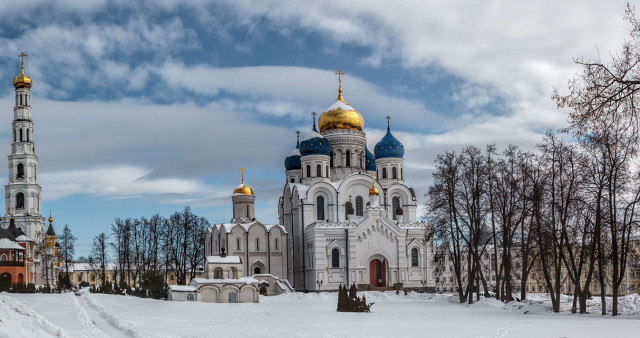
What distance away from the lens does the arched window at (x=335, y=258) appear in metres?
54.6

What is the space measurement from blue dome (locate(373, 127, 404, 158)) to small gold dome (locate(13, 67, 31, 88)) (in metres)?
38.0

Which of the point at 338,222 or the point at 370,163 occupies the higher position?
the point at 370,163

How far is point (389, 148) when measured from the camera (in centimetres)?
6116

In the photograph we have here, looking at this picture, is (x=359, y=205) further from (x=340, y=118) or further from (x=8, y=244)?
(x=8, y=244)

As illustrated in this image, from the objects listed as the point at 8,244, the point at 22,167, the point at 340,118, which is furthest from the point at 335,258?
the point at 22,167

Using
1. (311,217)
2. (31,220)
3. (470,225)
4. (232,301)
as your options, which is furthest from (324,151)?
(31,220)

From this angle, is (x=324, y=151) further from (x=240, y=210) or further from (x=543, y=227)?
(x=543, y=227)

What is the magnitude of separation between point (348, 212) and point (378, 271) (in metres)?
5.69

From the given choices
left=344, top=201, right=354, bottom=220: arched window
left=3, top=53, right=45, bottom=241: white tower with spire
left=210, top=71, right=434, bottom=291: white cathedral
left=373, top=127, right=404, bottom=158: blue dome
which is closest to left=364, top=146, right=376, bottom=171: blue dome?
left=210, top=71, right=434, bottom=291: white cathedral

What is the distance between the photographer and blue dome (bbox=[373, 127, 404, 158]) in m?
61.1

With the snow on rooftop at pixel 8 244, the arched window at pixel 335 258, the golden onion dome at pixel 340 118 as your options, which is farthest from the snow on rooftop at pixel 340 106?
the snow on rooftop at pixel 8 244

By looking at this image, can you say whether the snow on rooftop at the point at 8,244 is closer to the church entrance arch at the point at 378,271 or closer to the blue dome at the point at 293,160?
the blue dome at the point at 293,160

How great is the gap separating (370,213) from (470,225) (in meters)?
17.5

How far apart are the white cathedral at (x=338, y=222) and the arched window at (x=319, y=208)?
0.09 metres
